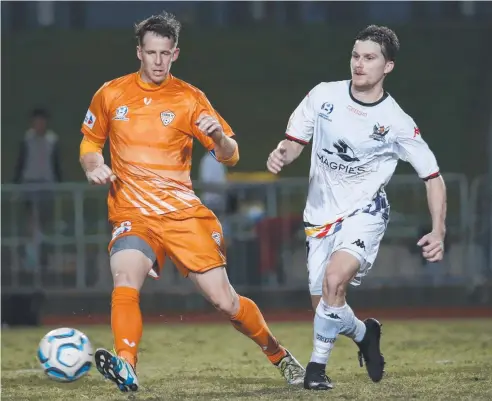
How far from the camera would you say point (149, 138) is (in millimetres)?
7918

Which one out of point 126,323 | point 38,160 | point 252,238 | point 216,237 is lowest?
point 252,238

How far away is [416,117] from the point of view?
28.3 metres

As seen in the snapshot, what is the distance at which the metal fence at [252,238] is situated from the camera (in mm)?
14461

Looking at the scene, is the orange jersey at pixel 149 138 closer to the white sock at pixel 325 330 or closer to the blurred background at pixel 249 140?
the white sock at pixel 325 330

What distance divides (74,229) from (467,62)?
16.3 metres

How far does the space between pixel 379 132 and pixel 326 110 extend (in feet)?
1.17

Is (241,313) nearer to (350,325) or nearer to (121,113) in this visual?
(350,325)

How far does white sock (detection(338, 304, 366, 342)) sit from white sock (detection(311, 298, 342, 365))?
0.04 m

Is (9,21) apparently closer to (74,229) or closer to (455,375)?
(74,229)

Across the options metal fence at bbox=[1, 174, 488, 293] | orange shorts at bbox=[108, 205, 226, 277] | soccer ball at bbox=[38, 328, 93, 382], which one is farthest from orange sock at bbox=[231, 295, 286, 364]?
metal fence at bbox=[1, 174, 488, 293]

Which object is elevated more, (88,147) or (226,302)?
(88,147)

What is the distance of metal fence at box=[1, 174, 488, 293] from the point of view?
47.4ft

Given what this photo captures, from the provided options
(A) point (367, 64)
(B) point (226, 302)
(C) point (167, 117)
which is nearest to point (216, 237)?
(B) point (226, 302)

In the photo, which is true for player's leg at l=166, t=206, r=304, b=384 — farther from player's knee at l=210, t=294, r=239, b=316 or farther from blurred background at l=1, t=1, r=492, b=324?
blurred background at l=1, t=1, r=492, b=324
